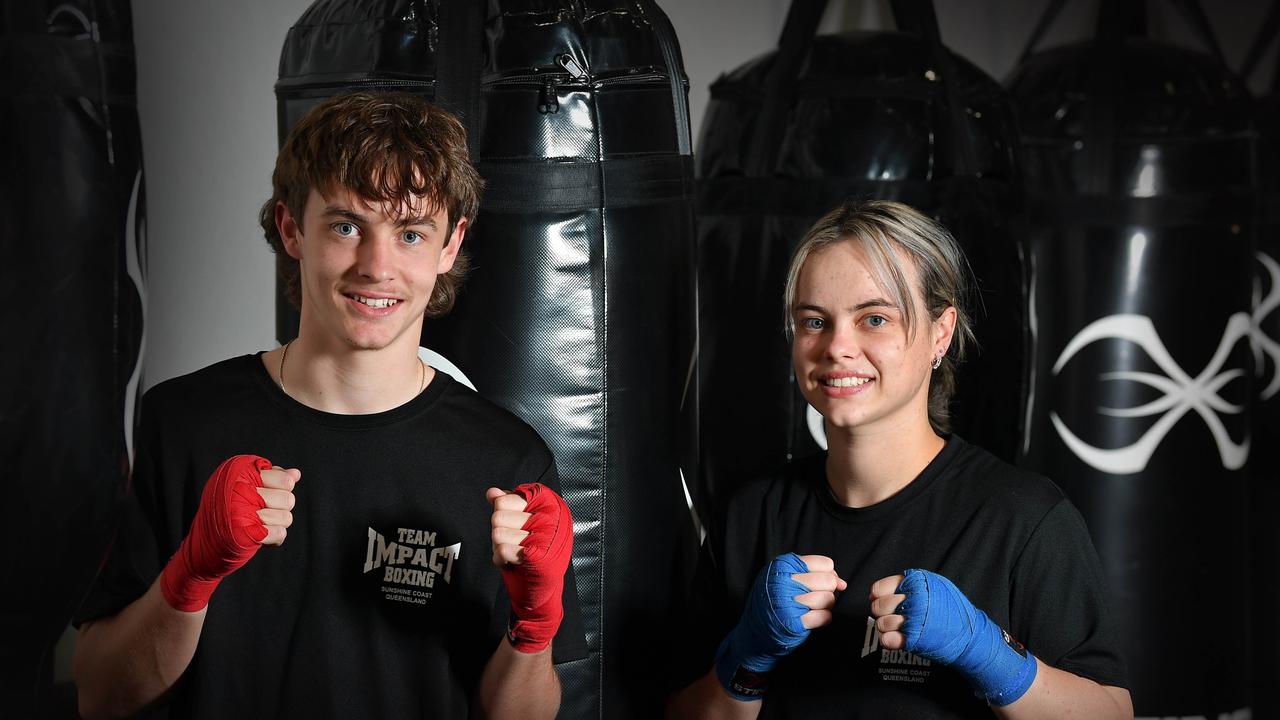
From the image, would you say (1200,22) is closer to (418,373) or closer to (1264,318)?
(1264,318)

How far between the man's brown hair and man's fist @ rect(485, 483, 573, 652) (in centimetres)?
36

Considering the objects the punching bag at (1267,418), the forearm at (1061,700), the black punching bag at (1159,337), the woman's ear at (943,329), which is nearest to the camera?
the forearm at (1061,700)

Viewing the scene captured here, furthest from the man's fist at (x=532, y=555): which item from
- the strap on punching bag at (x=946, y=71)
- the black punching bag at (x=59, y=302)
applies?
the strap on punching bag at (x=946, y=71)

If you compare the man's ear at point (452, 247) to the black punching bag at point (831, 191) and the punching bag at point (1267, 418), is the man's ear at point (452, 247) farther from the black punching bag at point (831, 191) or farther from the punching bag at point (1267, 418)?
the punching bag at point (1267, 418)

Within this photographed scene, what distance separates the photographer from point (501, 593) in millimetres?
1522

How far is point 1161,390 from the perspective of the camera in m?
2.50

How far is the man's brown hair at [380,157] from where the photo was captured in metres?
1.44

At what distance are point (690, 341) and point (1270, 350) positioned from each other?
1.77 m

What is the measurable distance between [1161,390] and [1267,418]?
2.31ft

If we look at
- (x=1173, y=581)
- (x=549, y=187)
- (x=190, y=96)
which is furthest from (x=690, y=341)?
(x=1173, y=581)

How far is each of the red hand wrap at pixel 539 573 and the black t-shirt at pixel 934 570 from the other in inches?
11.6

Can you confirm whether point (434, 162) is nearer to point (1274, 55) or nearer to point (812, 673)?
point (812, 673)

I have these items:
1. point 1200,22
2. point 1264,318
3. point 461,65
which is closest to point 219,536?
point 461,65

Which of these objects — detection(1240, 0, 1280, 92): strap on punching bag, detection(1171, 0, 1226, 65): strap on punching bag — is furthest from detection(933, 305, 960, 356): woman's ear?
detection(1240, 0, 1280, 92): strap on punching bag
